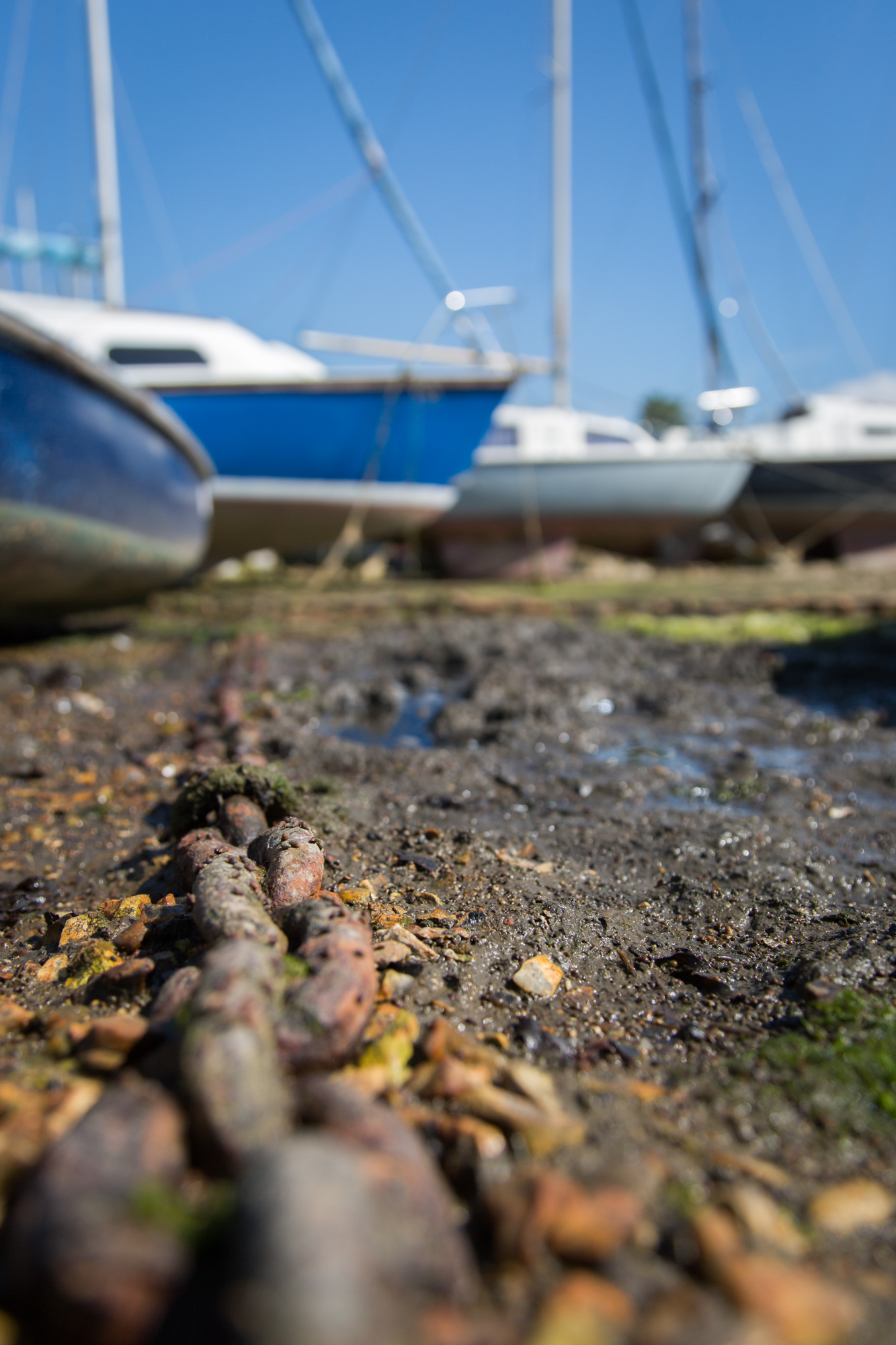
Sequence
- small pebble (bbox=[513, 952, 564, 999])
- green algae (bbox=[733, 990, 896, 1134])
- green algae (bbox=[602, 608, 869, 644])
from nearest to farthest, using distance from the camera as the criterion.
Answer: green algae (bbox=[733, 990, 896, 1134])
small pebble (bbox=[513, 952, 564, 999])
green algae (bbox=[602, 608, 869, 644])

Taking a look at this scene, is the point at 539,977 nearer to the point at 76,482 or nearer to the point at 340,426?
the point at 76,482

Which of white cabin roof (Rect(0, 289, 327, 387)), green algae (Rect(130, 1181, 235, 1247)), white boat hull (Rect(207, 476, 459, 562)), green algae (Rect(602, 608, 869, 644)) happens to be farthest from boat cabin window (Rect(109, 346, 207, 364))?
green algae (Rect(130, 1181, 235, 1247))

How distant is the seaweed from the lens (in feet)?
7.66

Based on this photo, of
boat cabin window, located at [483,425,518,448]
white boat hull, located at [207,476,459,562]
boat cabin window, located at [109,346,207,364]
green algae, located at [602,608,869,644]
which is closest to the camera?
green algae, located at [602,608,869,644]

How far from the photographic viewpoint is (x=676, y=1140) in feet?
4.12

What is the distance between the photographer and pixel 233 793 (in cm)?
234

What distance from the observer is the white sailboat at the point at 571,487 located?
13.7 meters

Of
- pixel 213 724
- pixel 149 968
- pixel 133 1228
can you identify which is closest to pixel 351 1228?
pixel 133 1228

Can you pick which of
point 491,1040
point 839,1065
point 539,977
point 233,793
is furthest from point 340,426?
point 839,1065

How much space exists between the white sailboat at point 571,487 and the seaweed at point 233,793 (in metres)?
11.1

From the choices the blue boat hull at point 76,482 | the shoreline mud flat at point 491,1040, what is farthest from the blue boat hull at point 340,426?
the shoreline mud flat at point 491,1040

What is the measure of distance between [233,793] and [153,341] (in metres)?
10.1

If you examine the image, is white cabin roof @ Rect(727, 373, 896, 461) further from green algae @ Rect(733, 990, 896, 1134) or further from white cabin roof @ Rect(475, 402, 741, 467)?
green algae @ Rect(733, 990, 896, 1134)

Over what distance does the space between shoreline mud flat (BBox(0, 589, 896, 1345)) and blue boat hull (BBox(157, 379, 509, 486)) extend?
24.6ft
